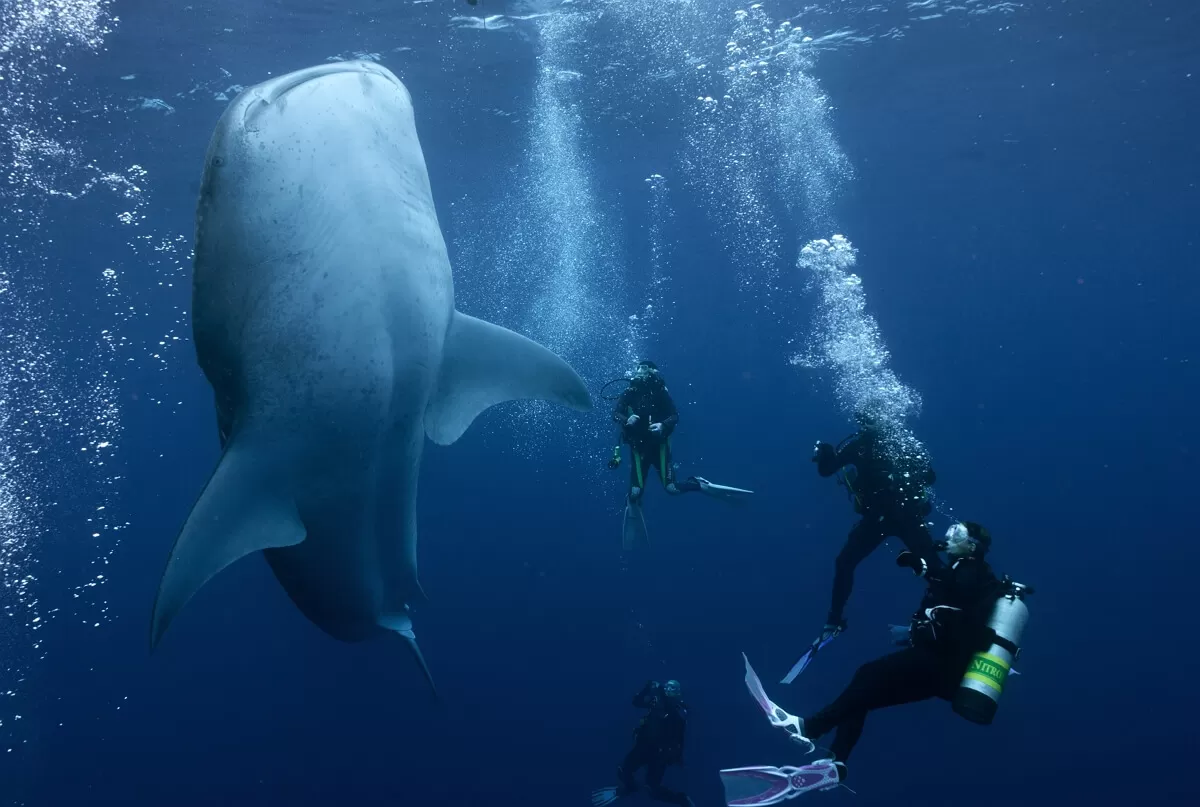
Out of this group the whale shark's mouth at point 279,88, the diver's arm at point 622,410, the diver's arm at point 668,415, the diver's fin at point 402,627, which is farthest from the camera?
the diver's arm at point 622,410

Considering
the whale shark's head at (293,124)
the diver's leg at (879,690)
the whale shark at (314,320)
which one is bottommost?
the diver's leg at (879,690)

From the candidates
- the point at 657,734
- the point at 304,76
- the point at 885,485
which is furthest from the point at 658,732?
the point at 304,76

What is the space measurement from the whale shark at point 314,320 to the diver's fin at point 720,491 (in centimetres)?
838

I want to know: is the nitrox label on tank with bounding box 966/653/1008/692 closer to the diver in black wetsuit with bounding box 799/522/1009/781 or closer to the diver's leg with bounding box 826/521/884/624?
the diver in black wetsuit with bounding box 799/522/1009/781

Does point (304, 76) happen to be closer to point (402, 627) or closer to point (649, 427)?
point (402, 627)

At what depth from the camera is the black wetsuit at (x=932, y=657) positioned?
4.47 meters

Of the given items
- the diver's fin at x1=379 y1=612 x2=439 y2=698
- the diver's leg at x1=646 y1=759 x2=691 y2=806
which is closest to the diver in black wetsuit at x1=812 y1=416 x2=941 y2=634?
the diver's fin at x1=379 y1=612 x2=439 y2=698

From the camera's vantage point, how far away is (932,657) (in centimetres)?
474

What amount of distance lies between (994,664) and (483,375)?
3.90 metres

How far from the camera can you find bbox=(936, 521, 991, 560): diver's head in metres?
4.72

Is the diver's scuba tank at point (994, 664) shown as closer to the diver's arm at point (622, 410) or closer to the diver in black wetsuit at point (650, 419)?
the diver in black wetsuit at point (650, 419)

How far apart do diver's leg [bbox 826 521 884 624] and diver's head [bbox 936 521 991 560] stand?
4206mm

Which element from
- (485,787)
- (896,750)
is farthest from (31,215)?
(896,750)

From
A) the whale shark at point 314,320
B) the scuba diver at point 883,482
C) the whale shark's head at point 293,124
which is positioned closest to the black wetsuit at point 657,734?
the scuba diver at point 883,482
